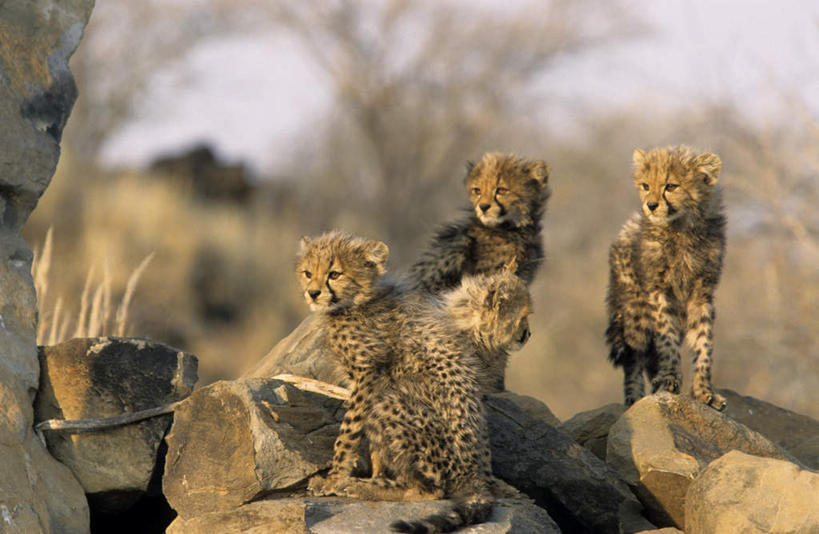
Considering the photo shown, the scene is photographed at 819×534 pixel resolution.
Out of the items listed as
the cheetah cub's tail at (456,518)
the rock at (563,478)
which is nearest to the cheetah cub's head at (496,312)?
the rock at (563,478)

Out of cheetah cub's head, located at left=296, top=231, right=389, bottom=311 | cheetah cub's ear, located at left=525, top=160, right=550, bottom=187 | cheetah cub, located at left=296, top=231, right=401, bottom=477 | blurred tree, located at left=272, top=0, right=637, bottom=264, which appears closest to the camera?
cheetah cub, located at left=296, top=231, right=401, bottom=477

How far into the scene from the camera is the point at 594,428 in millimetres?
4984

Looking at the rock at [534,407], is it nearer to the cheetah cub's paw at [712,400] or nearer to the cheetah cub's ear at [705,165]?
the cheetah cub's paw at [712,400]

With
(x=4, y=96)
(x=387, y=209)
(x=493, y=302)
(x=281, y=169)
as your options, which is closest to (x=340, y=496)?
(x=493, y=302)

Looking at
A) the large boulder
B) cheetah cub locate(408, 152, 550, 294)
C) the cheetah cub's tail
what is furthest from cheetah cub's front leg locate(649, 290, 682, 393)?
the large boulder

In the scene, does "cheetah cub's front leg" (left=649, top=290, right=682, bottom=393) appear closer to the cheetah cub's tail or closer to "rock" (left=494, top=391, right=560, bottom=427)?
"rock" (left=494, top=391, right=560, bottom=427)

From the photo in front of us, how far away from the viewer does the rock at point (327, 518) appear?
133 inches

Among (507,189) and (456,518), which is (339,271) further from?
(507,189)

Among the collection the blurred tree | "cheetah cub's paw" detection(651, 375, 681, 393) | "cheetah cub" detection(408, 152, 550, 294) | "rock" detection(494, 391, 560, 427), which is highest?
A: the blurred tree

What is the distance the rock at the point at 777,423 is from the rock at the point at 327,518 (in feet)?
6.68

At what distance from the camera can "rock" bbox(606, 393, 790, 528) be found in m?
4.07

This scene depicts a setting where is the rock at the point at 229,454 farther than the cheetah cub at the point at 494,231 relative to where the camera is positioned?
No

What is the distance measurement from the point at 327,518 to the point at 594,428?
1.93m

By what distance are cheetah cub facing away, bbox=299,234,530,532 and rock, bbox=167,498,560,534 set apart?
0.22 feet
